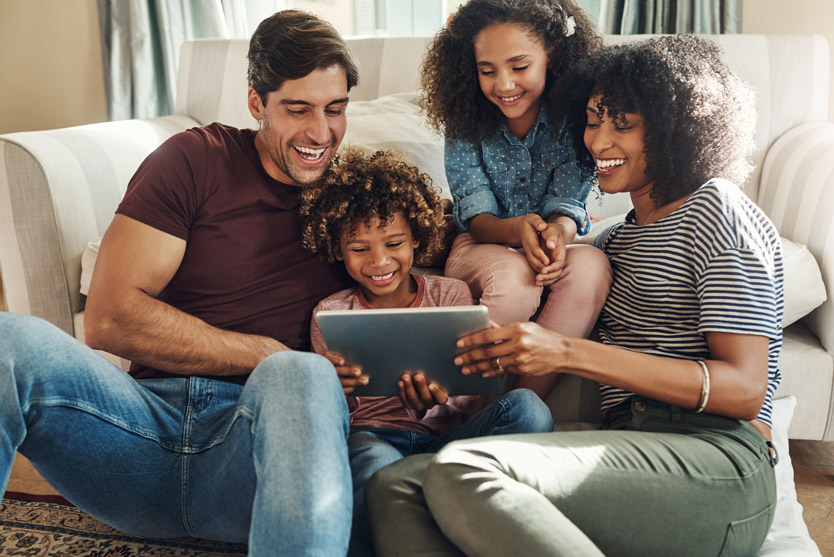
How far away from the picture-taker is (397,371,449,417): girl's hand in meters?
1.21

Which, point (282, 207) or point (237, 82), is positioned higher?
point (237, 82)

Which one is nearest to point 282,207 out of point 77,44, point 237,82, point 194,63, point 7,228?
point 7,228

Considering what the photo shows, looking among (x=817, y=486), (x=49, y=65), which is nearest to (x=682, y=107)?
(x=817, y=486)

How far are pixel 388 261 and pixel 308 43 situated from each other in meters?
0.42

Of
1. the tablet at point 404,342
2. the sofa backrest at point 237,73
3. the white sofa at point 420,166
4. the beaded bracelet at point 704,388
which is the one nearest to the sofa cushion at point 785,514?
the white sofa at point 420,166

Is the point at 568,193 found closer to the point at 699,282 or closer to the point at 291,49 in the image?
the point at 699,282

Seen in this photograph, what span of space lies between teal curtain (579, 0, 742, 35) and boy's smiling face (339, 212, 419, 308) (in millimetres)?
1597

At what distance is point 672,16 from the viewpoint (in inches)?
105

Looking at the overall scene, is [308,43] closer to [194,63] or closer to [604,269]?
[604,269]

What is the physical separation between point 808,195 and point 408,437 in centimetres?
116

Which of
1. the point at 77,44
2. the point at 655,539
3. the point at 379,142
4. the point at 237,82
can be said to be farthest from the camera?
the point at 77,44

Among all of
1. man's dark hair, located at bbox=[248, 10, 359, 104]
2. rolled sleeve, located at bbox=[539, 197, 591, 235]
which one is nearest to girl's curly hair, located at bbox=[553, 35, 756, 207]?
rolled sleeve, located at bbox=[539, 197, 591, 235]

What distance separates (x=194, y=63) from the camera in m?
2.41

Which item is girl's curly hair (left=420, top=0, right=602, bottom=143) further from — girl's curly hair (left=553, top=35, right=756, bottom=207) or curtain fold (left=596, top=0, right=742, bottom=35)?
curtain fold (left=596, top=0, right=742, bottom=35)
